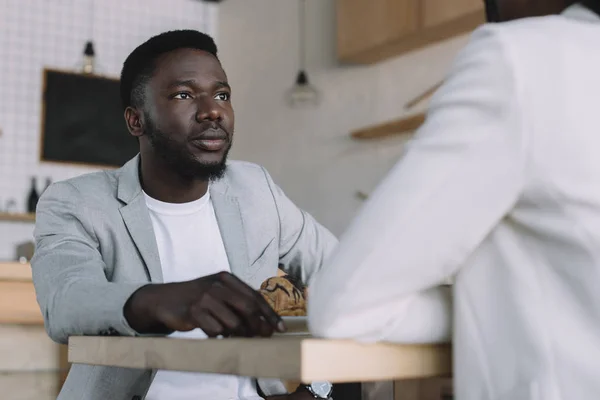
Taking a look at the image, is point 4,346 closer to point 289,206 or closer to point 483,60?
point 289,206

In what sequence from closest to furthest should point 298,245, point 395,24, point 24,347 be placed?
1. point 298,245
2. point 24,347
3. point 395,24

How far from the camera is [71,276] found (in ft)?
4.35

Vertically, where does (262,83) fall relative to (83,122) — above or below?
above

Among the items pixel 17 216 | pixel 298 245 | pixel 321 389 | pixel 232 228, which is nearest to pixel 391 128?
pixel 17 216

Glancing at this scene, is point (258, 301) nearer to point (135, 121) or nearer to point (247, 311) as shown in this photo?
point (247, 311)

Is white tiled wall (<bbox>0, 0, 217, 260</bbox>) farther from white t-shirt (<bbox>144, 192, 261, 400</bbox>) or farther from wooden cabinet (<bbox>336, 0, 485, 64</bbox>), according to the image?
white t-shirt (<bbox>144, 192, 261, 400</bbox>)

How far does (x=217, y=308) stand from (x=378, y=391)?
62cm

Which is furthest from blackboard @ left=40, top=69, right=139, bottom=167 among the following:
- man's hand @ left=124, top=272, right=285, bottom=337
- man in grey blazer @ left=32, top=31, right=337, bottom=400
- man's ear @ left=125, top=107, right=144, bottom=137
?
man's hand @ left=124, top=272, right=285, bottom=337

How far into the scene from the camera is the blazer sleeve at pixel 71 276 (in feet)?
3.84

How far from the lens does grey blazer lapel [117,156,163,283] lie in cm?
162

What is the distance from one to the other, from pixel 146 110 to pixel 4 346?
1.72 meters

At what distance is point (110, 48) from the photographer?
605cm

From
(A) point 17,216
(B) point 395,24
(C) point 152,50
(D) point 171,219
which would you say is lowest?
(A) point 17,216

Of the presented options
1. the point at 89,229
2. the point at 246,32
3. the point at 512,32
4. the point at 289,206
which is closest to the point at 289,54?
the point at 246,32
